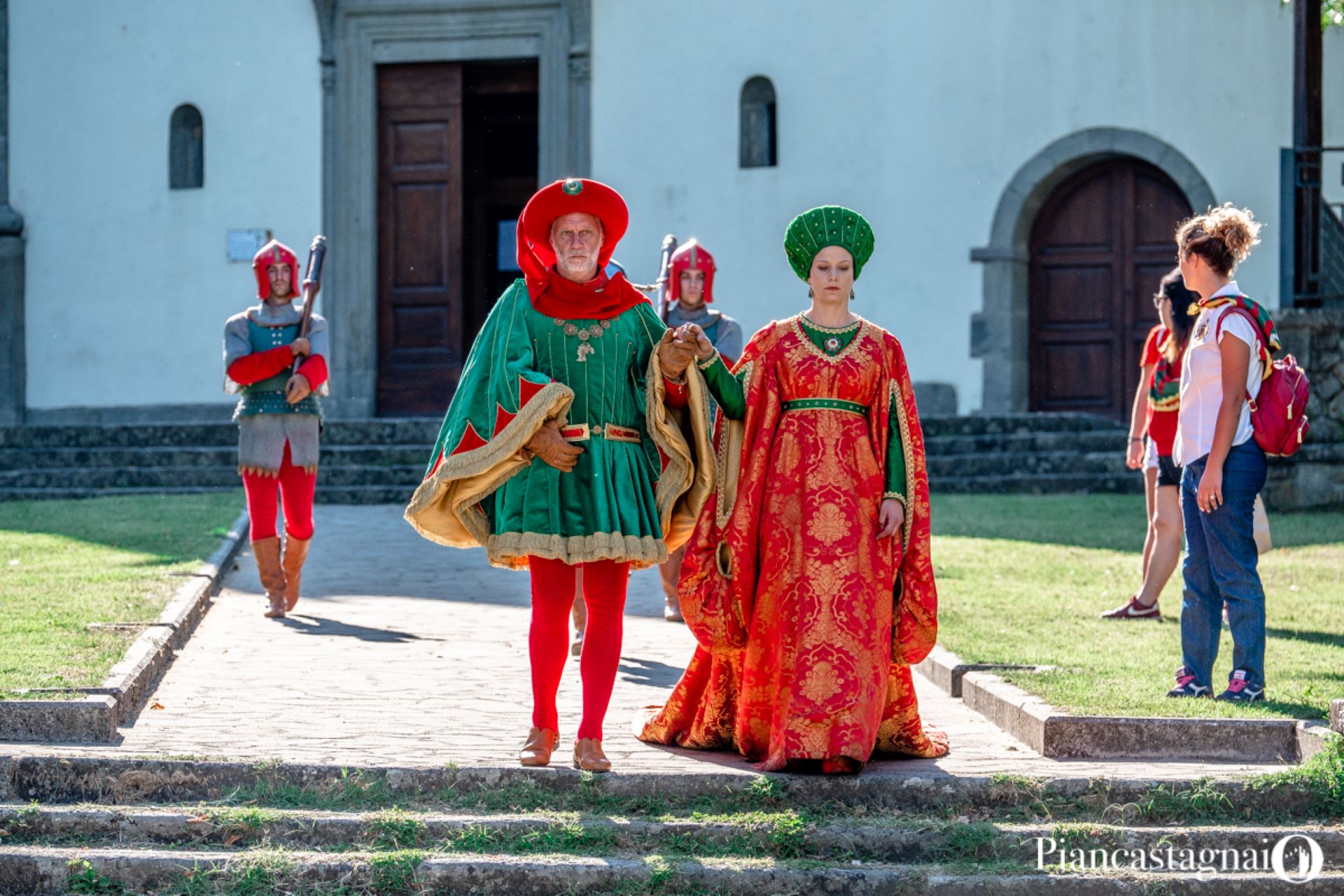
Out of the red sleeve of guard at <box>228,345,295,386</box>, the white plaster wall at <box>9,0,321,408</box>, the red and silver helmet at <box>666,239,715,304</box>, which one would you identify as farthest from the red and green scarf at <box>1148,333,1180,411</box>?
the white plaster wall at <box>9,0,321,408</box>

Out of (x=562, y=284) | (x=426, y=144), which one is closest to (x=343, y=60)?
(x=426, y=144)

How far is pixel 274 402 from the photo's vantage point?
358 inches

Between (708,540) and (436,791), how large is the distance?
1.16 m

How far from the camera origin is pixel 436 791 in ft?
18.0

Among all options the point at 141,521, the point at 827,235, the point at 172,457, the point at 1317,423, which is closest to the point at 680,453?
the point at 827,235

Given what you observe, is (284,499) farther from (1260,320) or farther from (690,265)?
(1260,320)

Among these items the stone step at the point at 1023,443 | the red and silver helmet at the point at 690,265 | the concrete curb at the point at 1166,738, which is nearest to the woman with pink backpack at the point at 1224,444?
the concrete curb at the point at 1166,738

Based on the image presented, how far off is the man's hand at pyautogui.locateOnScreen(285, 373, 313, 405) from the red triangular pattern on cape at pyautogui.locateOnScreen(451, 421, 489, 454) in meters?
3.66

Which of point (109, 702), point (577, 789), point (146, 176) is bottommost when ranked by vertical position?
point (577, 789)

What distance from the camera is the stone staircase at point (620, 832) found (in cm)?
491

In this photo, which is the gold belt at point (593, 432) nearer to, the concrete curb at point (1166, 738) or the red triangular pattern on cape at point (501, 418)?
the red triangular pattern on cape at point (501, 418)

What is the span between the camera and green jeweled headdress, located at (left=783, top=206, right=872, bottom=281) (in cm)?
568

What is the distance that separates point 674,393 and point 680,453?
0.19 metres
